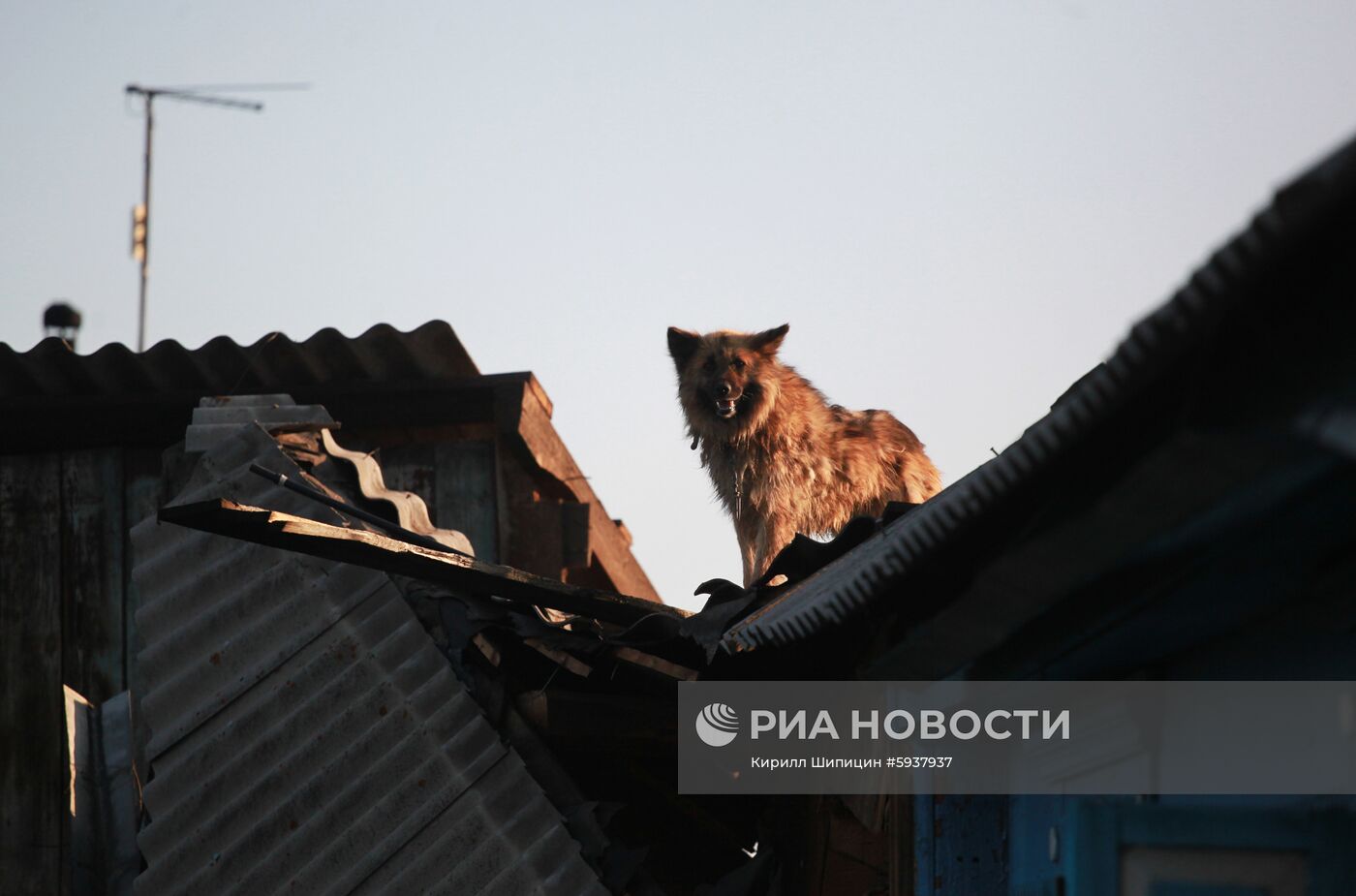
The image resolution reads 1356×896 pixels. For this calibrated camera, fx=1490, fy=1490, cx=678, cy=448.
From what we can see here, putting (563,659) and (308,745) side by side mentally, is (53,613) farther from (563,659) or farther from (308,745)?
(563,659)

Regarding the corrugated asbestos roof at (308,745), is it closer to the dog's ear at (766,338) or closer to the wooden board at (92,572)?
the wooden board at (92,572)

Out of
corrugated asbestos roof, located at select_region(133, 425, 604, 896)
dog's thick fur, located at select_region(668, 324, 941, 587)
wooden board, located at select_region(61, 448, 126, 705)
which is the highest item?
dog's thick fur, located at select_region(668, 324, 941, 587)

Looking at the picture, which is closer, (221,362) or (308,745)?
(308,745)

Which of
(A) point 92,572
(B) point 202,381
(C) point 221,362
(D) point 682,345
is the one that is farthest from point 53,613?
(D) point 682,345

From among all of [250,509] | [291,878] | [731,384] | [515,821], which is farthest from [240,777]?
[731,384]

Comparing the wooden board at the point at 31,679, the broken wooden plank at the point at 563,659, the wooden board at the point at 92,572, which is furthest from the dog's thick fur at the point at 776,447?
the broken wooden plank at the point at 563,659

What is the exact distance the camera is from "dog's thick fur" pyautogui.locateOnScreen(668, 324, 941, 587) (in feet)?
30.6

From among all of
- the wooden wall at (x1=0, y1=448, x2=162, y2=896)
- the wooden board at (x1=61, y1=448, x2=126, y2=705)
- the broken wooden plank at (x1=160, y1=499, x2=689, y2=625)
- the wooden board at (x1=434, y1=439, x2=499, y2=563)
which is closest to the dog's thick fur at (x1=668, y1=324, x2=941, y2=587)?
the wooden board at (x1=434, y1=439, x2=499, y2=563)

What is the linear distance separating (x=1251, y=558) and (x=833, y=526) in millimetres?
7114

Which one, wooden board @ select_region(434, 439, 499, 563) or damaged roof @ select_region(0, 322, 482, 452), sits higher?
damaged roof @ select_region(0, 322, 482, 452)

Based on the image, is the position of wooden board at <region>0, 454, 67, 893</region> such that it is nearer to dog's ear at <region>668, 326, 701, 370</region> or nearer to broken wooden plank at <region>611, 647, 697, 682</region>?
dog's ear at <region>668, 326, 701, 370</region>

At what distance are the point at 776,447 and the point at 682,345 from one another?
3.48ft

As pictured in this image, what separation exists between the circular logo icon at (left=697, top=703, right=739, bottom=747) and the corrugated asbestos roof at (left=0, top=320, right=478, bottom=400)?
414 cm

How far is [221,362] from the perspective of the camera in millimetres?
8297
